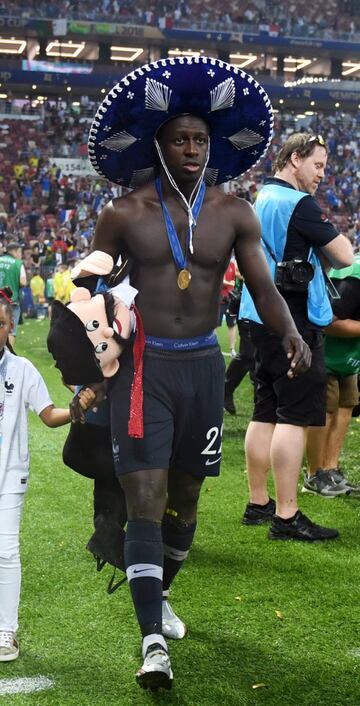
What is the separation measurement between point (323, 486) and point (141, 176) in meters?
3.15

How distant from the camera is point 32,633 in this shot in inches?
150

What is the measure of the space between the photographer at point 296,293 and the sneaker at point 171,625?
1.36 meters

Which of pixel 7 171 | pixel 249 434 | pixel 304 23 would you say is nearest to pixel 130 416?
pixel 249 434

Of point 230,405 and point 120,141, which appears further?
point 230,405

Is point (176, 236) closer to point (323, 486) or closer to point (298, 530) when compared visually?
point (298, 530)

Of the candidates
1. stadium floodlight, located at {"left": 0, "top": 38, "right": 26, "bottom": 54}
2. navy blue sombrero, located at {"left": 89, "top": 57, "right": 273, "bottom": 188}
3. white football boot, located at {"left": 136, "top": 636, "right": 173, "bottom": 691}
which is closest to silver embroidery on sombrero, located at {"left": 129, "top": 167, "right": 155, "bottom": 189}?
navy blue sombrero, located at {"left": 89, "top": 57, "right": 273, "bottom": 188}

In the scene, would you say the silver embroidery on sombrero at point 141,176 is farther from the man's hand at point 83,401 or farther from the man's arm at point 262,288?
the man's hand at point 83,401

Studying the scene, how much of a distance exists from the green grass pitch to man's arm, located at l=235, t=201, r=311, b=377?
1013mm

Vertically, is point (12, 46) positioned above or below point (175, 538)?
below

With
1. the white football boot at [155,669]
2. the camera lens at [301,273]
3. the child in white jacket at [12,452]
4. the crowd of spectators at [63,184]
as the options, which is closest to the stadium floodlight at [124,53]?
the crowd of spectators at [63,184]

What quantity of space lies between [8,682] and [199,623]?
0.89 m

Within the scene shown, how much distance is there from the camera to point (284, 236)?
5.03 m

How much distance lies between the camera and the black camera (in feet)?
16.2

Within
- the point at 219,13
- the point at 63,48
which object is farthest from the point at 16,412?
the point at 219,13
